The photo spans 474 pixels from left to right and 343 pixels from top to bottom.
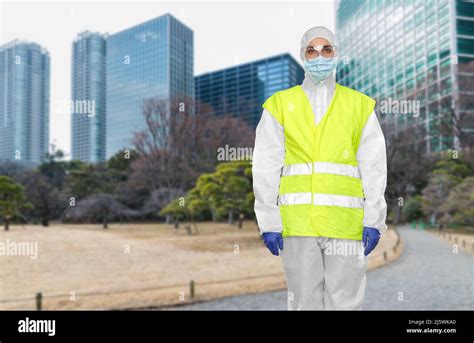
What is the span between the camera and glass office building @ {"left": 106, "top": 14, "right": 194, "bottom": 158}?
43281mm

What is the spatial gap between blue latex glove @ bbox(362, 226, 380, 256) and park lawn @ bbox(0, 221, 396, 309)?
4600 millimetres

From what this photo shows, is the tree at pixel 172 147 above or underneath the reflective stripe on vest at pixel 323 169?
above

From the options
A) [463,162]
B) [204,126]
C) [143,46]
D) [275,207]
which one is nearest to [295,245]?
[275,207]

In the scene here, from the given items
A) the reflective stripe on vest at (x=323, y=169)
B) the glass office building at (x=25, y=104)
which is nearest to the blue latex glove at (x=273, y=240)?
the reflective stripe on vest at (x=323, y=169)

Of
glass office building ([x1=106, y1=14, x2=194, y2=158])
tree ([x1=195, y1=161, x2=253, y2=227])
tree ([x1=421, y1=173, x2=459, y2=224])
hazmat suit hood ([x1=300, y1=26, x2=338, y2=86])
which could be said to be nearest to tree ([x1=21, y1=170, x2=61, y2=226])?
tree ([x1=195, y1=161, x2=253, y2=227])

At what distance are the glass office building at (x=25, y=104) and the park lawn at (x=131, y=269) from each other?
473 inches

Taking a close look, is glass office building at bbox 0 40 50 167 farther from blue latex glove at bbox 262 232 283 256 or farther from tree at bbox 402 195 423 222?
blue latex glove at bbox 262 232 283 256

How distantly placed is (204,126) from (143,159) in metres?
4.85

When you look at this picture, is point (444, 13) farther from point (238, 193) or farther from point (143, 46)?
point (143, 46)

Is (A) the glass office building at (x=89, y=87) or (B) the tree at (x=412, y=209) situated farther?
(A) the glass office building at (x=89, y=87)

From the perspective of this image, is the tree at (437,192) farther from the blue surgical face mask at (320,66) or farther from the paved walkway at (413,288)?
the blue surgical face mask at (320,66)

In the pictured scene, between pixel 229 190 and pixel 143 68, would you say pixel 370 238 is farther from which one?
pixel 143 68

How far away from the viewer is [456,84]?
23.3 meters

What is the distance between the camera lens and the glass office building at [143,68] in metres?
43.3
